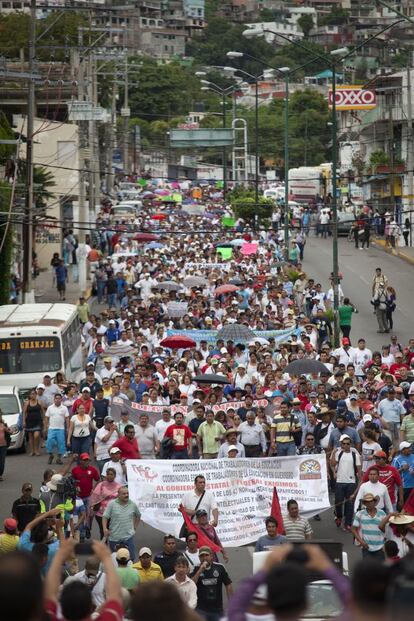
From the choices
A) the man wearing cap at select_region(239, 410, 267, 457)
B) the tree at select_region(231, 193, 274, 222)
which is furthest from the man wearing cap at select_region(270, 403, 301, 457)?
the tree at select_region(231, 193, 274, 222)

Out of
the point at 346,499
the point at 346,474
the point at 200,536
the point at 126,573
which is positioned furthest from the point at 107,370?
the point at 126,573

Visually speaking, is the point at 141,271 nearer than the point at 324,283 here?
Yes

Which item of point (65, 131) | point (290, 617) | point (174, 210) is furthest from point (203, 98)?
point (290, 617)

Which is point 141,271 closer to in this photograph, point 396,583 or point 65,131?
point 65,131

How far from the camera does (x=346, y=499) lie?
18531mm

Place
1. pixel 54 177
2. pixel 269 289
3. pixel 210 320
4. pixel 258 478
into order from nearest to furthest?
1. pixel 258 478
2. pixel 210 320
3. pixel 269 289
4. pixel 54 177

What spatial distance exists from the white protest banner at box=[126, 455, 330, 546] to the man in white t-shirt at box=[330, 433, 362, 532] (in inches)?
11.2

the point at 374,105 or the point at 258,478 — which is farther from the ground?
the point at 374,105

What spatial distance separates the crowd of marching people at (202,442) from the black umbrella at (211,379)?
4 centimetres

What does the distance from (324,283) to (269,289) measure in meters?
10.3

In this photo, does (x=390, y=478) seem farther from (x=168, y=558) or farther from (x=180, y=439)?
(x=180, y=439)

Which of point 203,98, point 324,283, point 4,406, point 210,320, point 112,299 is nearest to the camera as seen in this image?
point 4,406

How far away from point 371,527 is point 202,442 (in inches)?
194

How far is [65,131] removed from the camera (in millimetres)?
59844
